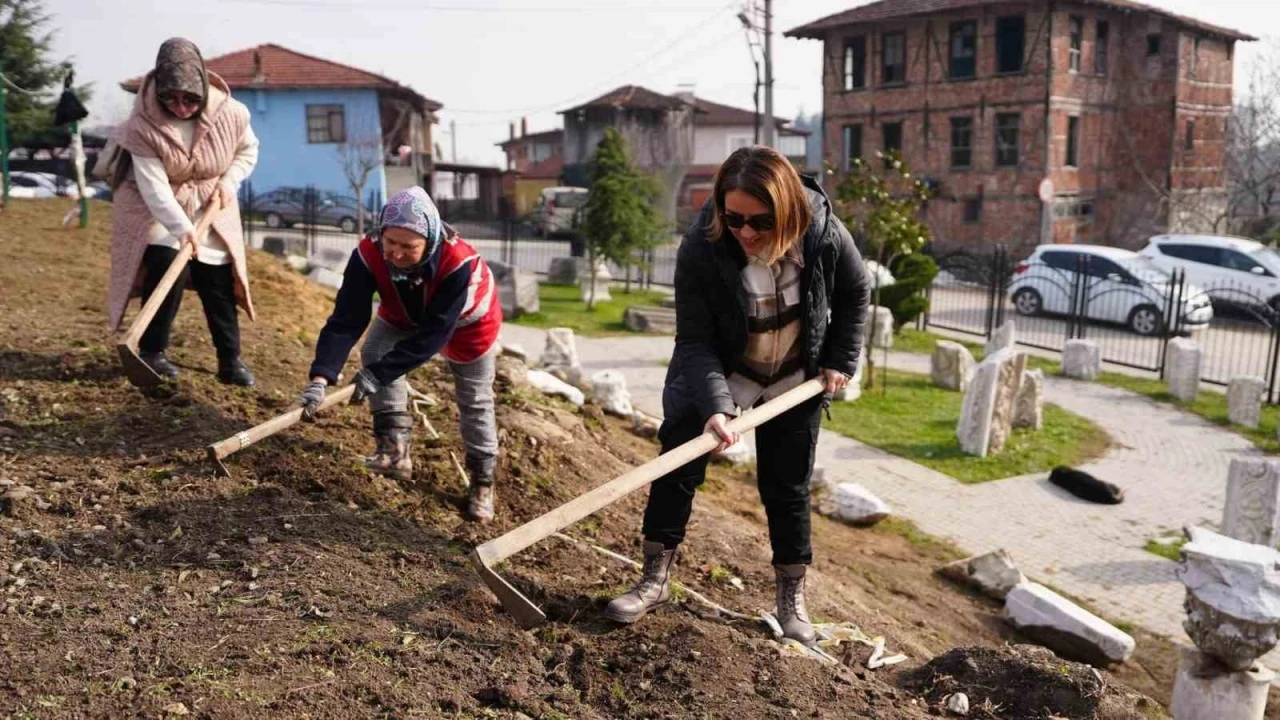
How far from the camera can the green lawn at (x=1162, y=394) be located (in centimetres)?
1075

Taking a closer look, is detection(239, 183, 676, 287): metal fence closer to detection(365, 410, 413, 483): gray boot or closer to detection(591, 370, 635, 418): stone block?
detection(591, 370, 635, 418): stone block

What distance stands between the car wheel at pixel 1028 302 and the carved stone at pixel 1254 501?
12519mm

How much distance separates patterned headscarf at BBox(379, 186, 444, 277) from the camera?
12.2 ft

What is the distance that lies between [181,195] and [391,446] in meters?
1.83

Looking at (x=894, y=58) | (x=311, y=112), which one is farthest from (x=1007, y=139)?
(x=311, y=112)

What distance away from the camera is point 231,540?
12.3 feet

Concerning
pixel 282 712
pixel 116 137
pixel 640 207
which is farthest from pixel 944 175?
pixel 282 712

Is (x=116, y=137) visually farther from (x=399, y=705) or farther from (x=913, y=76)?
(x=913, y=76)

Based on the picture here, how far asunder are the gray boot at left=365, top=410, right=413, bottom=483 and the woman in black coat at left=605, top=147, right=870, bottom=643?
138cm

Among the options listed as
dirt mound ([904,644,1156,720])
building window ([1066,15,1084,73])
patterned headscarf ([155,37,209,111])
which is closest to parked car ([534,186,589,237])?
building window ([1066,15,1084,73])

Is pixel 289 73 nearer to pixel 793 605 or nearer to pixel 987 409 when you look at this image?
pixel 987 409

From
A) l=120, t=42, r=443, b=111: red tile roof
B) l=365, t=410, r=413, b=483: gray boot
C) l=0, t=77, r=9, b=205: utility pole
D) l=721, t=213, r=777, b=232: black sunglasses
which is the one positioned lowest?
l=365, t=410, r=413, b=483: gray boot

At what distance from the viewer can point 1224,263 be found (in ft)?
63.5

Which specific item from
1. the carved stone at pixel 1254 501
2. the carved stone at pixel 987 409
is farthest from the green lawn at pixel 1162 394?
the carved stone at pixel 1254 501
